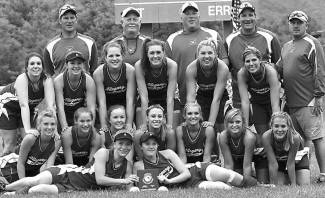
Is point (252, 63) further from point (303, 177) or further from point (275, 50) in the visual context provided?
point (303, 177)

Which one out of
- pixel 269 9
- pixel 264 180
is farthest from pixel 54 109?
pixel 269 9

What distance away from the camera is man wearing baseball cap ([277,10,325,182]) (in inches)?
350

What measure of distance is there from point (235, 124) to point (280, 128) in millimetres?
589

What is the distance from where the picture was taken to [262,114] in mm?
8930

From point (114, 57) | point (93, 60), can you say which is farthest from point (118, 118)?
point (93, 60)

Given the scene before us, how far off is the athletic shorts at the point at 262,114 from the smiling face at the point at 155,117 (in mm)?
1502

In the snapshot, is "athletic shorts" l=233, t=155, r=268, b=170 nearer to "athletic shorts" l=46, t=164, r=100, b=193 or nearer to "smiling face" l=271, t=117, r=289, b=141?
"smiling face" l=271, t=117, r=289, b=141

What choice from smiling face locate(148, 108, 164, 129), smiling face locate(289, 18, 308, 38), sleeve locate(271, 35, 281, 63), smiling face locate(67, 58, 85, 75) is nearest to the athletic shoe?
smiling face locate(67, 58, 85, 75)

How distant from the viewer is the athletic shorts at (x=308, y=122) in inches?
349

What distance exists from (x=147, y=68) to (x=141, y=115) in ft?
2.28

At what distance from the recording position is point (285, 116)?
26.8ft

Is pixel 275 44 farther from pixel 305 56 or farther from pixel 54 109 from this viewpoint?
pixel 54 109

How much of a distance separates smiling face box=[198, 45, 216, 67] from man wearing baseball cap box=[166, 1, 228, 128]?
0.62m

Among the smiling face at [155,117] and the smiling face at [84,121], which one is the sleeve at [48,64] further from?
the smiling face at [155,117]
